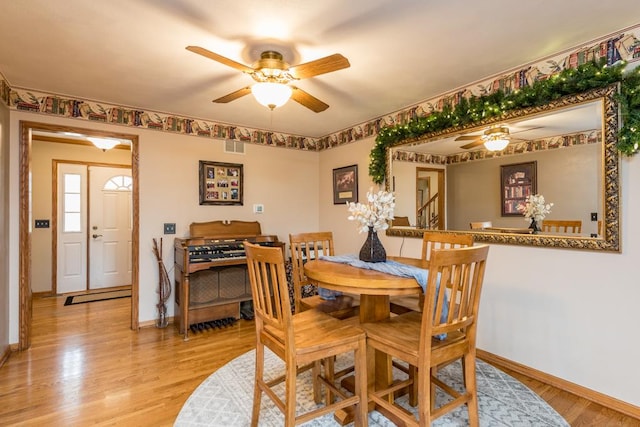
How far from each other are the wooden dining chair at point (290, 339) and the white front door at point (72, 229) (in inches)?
187

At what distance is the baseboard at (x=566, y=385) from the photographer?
6.63 feet

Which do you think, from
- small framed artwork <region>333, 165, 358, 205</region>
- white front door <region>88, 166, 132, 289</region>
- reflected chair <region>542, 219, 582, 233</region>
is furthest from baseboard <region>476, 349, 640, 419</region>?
white front door <region>88, 166, 132, 289</region>

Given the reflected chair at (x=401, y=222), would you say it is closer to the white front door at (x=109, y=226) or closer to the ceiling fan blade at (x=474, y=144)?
the ceiling fan blade at (x=474, y=144)

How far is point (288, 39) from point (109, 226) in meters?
4.83

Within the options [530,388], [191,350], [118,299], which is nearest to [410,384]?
[530,388]

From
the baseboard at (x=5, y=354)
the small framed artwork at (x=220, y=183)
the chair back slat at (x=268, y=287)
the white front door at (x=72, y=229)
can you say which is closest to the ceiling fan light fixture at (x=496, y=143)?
the chair back slat at (x=268, y=287)

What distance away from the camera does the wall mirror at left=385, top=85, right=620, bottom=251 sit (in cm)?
211

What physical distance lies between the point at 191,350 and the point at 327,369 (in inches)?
62.2

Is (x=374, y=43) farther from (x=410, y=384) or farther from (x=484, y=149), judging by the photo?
Answer: (x=410, y=384)

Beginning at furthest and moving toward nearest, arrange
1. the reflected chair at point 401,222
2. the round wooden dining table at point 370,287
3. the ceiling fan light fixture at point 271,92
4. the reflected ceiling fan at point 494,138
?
the reflected chair at point 401,222 < the reflected ceiling fan at point 494,138 < the ceiling fan light fixture at point 271,92 < the round wooden dining table at point 370,287

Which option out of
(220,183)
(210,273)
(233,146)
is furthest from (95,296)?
(233,146)

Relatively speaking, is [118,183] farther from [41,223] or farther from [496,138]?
[496,138]

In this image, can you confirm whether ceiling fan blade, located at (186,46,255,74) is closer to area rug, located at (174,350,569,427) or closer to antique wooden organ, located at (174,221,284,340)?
antique wooden organ, located at (174,221,284,340)

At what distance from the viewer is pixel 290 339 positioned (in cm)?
157
